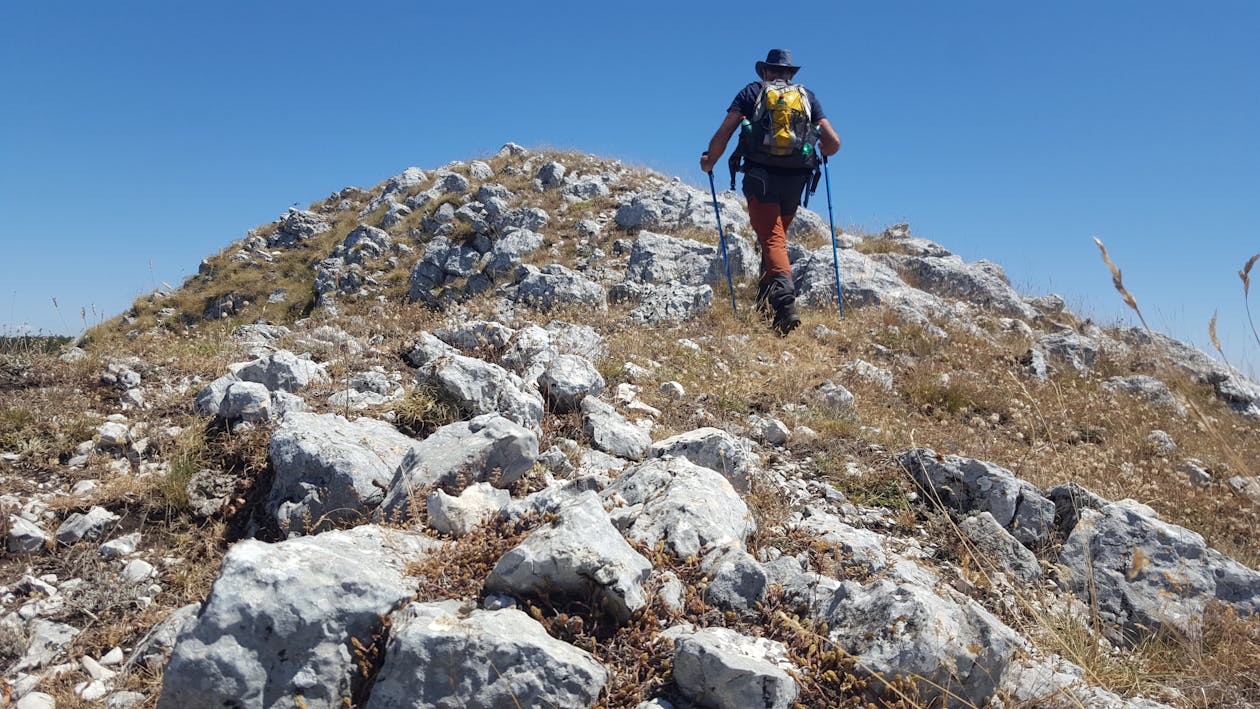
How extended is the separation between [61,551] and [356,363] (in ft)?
8.72

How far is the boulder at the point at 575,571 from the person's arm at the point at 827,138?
8005mm

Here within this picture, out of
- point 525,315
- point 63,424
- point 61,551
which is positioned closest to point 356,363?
point 63,424

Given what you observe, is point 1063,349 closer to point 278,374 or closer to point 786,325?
point 786,325

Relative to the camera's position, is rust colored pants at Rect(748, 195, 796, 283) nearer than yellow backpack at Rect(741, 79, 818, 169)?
No

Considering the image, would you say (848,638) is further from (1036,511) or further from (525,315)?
(525,315)

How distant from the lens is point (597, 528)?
2.86 metres

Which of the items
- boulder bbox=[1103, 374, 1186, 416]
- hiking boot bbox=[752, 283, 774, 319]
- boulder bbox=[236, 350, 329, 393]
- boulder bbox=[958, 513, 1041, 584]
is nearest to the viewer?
boulder bbox=[958, 513, 1041, 584]

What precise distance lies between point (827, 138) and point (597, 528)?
8.05m

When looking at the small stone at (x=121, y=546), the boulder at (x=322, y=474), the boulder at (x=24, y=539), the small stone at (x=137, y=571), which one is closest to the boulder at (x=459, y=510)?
the boulder at (x=322, y=474)

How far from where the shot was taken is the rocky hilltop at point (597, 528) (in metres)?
2.43

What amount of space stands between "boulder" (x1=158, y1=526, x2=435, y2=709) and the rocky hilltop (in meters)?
0.01

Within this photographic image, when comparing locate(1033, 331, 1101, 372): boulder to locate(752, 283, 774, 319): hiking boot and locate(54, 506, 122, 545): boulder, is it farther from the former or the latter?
locate(54, 506, 122, 545): boulder

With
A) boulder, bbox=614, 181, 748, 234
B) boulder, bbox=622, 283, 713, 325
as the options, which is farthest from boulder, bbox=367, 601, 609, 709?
boulder, bbox=614, 181, 748, 234

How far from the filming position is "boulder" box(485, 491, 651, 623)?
2.65 m
